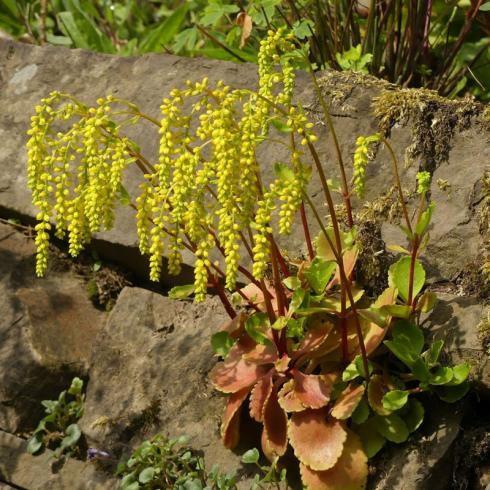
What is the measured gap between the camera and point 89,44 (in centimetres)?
579

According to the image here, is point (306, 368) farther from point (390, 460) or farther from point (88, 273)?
point (88, 273)

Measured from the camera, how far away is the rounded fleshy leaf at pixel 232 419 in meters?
3.42

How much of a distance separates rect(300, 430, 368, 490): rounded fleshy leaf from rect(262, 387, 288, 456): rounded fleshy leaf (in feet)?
0.51

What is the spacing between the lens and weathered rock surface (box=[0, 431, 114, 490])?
369 centimetres

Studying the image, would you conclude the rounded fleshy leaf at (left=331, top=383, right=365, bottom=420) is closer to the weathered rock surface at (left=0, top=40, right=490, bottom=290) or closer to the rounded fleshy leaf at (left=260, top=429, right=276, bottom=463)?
the rounded fleshy leaf at (left=260, top=429, right=276, bottom=463)

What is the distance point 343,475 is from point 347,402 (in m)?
0.27

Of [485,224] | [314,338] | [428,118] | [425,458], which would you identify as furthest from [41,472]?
[428,118]

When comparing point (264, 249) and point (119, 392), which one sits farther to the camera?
point (119, 392)

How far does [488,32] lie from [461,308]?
1.90m

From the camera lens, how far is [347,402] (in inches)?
125

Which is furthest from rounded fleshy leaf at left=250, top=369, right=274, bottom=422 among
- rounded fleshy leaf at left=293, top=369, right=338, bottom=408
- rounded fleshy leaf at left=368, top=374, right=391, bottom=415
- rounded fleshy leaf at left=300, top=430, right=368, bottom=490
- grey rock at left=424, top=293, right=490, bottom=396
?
grey rock at left=424, top=293, right=490, bottom=396

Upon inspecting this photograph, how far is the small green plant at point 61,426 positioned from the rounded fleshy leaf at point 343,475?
1.19m

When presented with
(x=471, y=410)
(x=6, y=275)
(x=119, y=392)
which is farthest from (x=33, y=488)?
(x=471, y=410)

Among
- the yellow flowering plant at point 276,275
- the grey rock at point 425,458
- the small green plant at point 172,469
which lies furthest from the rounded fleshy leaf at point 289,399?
the grey rock at point 425,458
